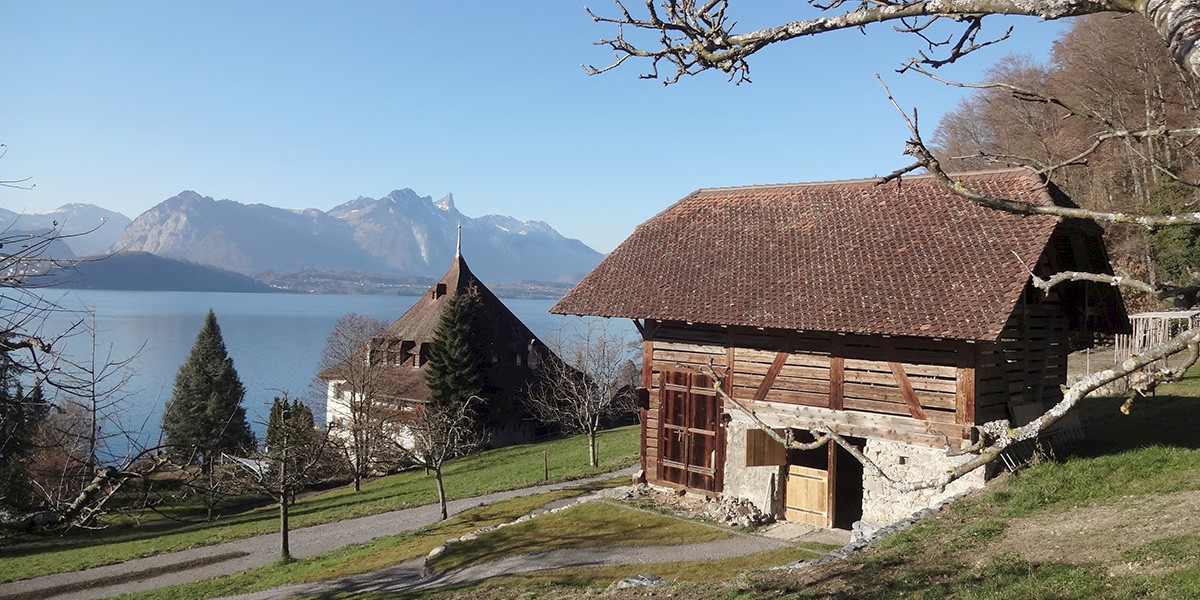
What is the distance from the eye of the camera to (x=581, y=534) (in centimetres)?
1783

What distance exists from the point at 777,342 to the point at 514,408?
33182mm

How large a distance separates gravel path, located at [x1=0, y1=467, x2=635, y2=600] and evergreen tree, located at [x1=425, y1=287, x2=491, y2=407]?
1412 centimetres

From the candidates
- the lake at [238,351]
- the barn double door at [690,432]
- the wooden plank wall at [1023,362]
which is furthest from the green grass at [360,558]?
the lake at [238,351]

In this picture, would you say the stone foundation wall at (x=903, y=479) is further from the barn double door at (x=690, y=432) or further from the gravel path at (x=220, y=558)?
the gravel path at (x=220, y=558)

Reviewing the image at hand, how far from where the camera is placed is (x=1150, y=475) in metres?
14.3

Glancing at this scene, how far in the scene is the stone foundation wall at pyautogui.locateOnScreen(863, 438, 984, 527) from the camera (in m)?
15.4

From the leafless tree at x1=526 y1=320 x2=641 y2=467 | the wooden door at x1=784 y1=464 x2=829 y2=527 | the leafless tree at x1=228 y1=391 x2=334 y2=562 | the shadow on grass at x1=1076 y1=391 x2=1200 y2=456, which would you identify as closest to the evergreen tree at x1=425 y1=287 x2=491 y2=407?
the leafless tree at x1=526 y1=320 x2=641 y2=467

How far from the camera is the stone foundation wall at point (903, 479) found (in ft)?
50.6

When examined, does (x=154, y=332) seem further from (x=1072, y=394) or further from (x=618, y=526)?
(x=1072, y=394)

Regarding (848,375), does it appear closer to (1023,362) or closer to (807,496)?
(807,496)

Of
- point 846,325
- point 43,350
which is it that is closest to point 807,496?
point 846,325

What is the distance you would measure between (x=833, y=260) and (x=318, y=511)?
25.4 meters

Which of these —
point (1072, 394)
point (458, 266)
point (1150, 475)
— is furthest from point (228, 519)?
point (1072, 394)

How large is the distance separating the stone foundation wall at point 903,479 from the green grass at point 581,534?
3.24 m
